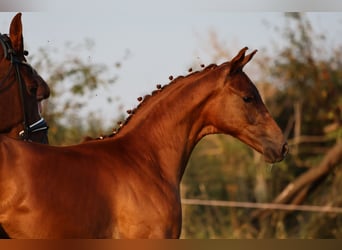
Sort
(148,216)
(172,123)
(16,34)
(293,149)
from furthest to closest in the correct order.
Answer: (293,149)
(16,34)
(172,123)
(148,216)

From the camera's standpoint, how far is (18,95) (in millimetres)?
5285

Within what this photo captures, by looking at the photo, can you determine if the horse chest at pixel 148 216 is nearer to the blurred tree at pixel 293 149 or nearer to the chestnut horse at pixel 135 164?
the chestnut horse at pixel 135 164

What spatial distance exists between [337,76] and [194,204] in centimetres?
414

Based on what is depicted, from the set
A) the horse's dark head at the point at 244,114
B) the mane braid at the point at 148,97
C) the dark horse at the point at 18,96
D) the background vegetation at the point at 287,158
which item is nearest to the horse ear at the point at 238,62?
the horse's dark head at the point at 244,114

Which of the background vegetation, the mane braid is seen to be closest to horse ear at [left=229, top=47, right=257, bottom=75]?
the mane braid

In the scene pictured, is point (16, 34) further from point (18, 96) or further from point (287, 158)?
point (287, 158)

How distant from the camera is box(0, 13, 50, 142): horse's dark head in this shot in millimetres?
5258

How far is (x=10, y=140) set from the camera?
4375 millimetres

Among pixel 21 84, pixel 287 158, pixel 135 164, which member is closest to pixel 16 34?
pixel 21 84

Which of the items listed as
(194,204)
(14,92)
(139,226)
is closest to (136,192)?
(139,226)

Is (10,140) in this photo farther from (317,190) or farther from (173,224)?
(317,190)

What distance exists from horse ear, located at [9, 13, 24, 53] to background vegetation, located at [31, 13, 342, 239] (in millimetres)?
6352

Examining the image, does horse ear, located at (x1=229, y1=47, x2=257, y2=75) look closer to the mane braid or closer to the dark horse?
the mane braid

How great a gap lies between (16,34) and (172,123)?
128 centimetres
